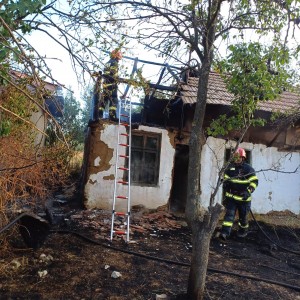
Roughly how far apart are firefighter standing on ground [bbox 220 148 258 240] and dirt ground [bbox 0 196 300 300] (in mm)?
316

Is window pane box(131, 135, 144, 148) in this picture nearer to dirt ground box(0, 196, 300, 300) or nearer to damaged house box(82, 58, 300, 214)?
damaged house box(82, 58, 300, 214)

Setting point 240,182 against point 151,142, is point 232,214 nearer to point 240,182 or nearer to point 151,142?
point 240,182

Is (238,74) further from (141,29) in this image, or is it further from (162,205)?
(162,205)

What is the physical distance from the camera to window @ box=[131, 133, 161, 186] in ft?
27.6

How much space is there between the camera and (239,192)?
6.82m

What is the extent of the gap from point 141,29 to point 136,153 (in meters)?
4.19

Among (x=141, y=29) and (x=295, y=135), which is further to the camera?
(x=295, y=135)

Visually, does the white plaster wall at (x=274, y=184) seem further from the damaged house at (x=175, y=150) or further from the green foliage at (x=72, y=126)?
the green foliage at (x=72, y=126)

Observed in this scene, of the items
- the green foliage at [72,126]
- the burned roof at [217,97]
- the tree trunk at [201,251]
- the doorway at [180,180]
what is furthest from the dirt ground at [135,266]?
the burned roof at [217,97]

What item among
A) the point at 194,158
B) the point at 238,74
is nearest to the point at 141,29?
the point at 238,74

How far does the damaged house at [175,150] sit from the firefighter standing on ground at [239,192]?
2.85ft

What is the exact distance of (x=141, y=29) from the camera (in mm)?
4734

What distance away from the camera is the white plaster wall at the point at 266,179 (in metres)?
8.72

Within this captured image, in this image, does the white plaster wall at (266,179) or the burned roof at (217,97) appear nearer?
the burned roof at (217,97)
